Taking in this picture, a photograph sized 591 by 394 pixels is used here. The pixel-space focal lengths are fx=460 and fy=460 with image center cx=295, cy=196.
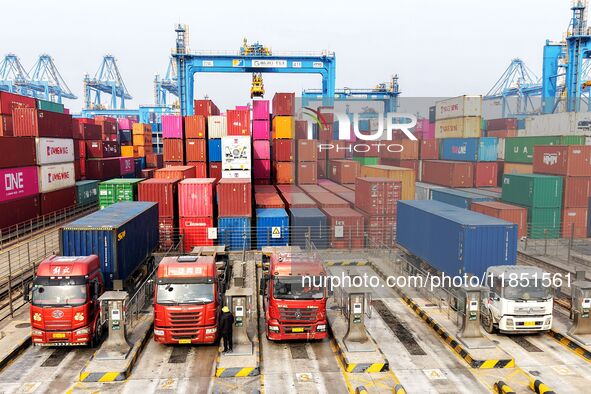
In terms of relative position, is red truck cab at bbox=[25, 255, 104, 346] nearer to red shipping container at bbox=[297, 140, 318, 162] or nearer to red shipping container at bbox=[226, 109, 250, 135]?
red shipping container at bbox=[226, 109, 250, 135]

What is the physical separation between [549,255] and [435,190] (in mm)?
12733

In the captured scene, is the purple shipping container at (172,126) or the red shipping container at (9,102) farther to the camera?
the purple shipping container at (172,126)

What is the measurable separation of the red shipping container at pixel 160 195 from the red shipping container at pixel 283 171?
1265cm

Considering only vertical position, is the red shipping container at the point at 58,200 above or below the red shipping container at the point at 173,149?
below

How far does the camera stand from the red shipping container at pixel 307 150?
3888cm

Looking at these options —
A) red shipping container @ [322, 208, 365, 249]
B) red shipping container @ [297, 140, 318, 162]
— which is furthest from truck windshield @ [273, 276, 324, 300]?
red shipping container @ [297, 140, 318, 162]

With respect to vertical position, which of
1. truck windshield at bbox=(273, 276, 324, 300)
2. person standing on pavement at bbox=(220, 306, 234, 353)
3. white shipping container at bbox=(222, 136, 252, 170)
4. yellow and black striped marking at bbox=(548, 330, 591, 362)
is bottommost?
yellow and black striped marking at bbox=(548, 330, 591, 362)

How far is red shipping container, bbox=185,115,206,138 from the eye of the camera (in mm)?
34156

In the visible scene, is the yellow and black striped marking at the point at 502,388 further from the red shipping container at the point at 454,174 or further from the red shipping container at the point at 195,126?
the red shipping container at the point at 454,174

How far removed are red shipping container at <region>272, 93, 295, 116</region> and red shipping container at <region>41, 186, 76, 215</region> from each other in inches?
675

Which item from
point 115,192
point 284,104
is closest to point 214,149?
point 284,104

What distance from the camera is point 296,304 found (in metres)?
14.1

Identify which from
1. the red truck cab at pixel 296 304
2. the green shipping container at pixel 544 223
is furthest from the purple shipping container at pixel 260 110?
the red truck cab at pixel 296 304

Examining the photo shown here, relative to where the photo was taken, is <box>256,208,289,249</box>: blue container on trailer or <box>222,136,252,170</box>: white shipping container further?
<box>222,136,252,170</box>: white shipping container
